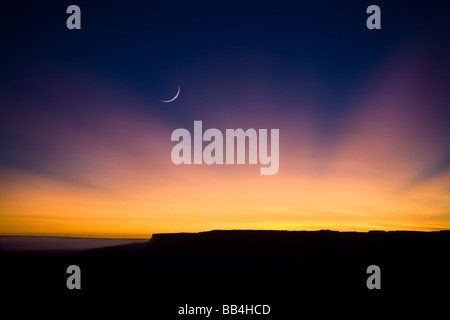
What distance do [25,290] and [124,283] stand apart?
558 cm

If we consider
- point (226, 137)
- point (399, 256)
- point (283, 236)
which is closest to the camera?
point (226, 137)

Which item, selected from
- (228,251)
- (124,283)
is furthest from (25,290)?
(228,251)

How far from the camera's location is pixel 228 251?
38.3 meters

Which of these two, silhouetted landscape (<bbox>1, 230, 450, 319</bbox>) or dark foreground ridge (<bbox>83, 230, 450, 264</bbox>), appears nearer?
silhouetted landscape (<bbox>1, 230, 450, 319</bbox>)

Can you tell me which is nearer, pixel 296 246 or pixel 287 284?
pixel 287 284

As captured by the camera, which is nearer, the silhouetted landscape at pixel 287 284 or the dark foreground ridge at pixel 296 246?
the silhouetted landscape at pixel 287 284
